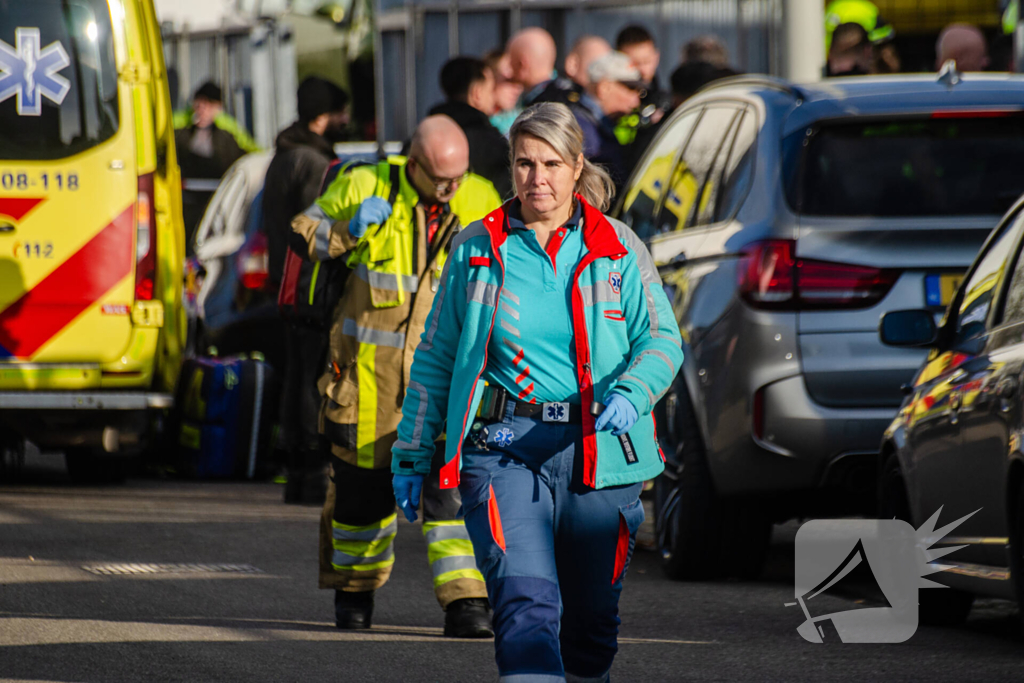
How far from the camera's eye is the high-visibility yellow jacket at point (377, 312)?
21.3 ft

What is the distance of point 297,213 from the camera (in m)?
10.8

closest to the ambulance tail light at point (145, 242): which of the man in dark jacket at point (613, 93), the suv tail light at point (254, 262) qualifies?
the suv tail light at point (254, 262)

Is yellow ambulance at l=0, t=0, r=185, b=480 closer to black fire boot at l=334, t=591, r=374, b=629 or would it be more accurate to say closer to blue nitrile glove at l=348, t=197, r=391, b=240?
black fire boot at l=334, t=591, r=374, b=629

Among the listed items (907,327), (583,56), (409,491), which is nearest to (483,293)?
(409,491)

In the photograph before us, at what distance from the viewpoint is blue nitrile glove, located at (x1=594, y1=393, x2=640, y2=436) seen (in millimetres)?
4312

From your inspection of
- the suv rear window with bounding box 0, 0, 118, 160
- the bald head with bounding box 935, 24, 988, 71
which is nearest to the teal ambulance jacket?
the suv rear window with bounding box 0, 0, 118, 160

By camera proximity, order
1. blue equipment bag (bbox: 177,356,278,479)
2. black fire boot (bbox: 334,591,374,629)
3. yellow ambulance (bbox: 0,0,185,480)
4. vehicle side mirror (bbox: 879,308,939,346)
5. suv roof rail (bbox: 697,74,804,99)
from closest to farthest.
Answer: vehicle side mirror (bbox: 879,308,939,346) → black fire boot (bbox: 334,591,374,629) → suv roof rail (bbox: 697,74,804,99) → yellow ambulance (bbox: 0,0,185,480) → blue equipment bag (bbox: 177,356,278,479)

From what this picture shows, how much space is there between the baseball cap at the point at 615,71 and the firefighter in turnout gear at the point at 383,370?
4.27 m

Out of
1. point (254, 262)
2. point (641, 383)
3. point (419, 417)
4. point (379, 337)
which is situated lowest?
point (254, 262)

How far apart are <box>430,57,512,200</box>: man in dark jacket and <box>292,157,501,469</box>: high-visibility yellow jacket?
2770 millimetres

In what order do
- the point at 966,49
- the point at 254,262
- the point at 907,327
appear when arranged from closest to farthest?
the point at 907,327 < the point at 966,49 < the point at 254,262

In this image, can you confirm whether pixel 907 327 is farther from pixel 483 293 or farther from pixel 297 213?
pixel 297 213

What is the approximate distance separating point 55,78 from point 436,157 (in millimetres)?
4426

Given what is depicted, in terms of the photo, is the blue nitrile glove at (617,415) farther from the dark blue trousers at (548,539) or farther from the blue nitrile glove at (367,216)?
the blue nitrile glove at (367,216)
